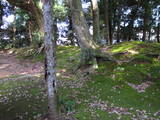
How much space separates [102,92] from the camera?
7785 millimetres

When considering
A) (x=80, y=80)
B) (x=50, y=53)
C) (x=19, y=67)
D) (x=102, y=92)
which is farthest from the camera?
(x=19, y=67)

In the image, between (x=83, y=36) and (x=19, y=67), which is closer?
(x=83, y=36)

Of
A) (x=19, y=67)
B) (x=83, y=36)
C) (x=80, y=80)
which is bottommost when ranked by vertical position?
(x=80, y=80)

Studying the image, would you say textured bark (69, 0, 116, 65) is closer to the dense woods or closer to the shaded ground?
the dense woods

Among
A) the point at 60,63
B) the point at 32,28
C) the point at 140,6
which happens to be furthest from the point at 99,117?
the point at 140,6

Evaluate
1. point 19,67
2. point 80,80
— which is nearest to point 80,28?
point 80,80

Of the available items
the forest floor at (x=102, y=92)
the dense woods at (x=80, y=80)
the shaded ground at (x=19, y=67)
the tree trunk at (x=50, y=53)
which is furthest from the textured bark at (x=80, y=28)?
the tree trunk at (x=50, y=53)

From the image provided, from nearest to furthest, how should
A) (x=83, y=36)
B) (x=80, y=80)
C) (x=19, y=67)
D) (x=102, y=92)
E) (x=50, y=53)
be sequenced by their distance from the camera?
(x=50, y=53), (x=102, y=92), (x=80, y=80), (x=83, y=36), (x=19, y=67)

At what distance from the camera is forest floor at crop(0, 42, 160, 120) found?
6.20 meters

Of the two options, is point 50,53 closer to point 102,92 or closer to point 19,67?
point 102,92

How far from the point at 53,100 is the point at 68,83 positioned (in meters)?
3.50

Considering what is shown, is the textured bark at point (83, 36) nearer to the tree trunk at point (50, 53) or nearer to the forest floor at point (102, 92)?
the forest floor at point (102, 92)

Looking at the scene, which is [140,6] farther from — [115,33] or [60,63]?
[60,63]

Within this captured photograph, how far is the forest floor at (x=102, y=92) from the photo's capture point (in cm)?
620
